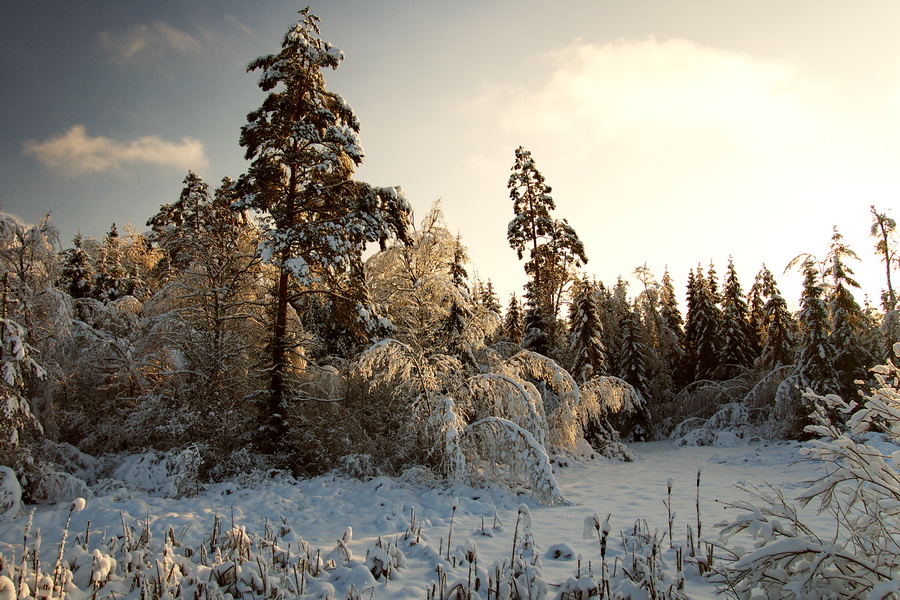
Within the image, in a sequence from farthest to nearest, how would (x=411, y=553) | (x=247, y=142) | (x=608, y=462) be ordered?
(x=608, y=462)
(x=247, y=142)
(x=411, y=553)

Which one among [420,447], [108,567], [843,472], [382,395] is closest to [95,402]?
[382,395]

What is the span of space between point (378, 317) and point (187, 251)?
5112 millimetres

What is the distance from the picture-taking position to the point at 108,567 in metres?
3.76

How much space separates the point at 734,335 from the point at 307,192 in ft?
85.4

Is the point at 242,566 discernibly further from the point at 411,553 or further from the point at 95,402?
the point at 95,402

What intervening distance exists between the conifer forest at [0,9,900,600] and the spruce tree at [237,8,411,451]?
6 cm

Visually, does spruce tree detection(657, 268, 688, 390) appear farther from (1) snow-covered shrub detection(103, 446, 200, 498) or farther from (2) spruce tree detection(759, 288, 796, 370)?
(1) snow-covered shrub detection(103, 446, 200, 498)

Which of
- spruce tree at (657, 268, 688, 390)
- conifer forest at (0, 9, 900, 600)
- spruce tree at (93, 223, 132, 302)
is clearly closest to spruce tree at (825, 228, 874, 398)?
conifer forest at (0, 9, 900, 600)

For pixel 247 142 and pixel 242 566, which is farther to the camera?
pixel 247 142

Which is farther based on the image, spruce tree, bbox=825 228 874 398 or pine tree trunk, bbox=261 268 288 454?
spruce tree, bbox=825 228 874 398

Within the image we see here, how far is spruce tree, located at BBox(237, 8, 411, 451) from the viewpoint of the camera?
10734 mm

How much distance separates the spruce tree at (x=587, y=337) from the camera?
71.8 ft

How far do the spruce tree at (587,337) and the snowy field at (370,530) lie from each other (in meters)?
10.5

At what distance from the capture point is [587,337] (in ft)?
72.8
